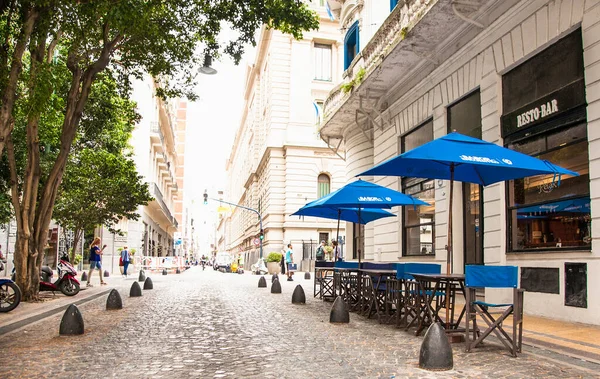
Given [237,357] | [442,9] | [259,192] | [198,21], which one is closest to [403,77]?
[442,9]

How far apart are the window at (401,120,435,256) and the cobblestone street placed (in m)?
5.48

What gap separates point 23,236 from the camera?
484 inches

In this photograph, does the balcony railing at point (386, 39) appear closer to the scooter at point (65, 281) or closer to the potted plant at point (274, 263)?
→ the scooter at point (65, 281)

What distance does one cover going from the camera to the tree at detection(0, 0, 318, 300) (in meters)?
9.83

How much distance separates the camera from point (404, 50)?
46.4 ft

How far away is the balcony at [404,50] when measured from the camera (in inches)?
463

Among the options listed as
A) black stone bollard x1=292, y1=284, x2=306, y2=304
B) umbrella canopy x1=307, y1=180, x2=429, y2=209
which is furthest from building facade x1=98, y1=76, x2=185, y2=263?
umbrella canopy x1=307, y1=180, x2=429, y2=209

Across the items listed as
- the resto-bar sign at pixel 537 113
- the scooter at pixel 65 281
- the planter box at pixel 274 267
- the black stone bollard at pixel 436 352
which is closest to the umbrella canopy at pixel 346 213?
the resto-bar sign at pixel 537 113

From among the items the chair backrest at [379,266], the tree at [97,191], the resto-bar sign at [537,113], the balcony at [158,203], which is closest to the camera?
the resto-bar sign at [537,113]

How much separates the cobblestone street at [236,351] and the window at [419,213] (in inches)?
216

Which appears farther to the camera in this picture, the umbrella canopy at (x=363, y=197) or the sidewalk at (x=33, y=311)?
the umbrella canopy at (x=363, y=197)

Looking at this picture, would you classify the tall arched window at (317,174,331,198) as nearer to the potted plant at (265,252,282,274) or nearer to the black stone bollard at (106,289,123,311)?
the potted plant at (265,252,282,274)

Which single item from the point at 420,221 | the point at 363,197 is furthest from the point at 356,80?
the point at 363,197

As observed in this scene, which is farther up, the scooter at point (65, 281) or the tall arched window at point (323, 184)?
the tall arched window at point (323, 184)
